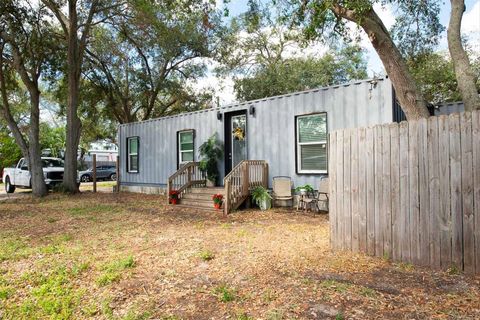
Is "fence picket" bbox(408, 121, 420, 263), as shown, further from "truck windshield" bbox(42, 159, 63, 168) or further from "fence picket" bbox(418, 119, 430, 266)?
"truck windshield" bbox(42, 159, 63, 168)

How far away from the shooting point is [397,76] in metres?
6.03

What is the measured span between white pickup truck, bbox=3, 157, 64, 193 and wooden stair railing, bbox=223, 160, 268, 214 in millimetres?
10212

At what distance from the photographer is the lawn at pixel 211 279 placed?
122 inches

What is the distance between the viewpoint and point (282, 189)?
30.4 feet

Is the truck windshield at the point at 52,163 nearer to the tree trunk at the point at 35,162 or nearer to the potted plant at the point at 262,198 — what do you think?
the tree trunk at the point at 35,162

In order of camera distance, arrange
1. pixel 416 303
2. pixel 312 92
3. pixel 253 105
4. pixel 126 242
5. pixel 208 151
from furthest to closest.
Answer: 1. pixel 208 151
2. pixel 253 105
3. pixel 312 92
4. pixel 126 242
5. pixel 416 303

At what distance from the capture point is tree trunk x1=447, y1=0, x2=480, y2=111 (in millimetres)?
5742

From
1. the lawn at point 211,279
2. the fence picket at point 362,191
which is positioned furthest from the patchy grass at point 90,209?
the fence picket at point 362,191

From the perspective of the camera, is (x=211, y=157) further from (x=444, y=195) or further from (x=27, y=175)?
(x=27, y=175)

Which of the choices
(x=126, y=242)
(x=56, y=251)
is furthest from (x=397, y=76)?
(x=56, y=251)

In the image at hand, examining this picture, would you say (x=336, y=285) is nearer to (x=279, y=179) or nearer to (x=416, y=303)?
(x=416, y=303)

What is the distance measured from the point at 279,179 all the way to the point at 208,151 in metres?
2.85

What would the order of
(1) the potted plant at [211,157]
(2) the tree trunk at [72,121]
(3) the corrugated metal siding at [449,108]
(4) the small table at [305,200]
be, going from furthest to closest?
(2) the tree trunk at [72,121] < (1) the potted plant at [211,157] < (3) the corrugated metal siding at [449,108] < (4) the small table at [305,200]

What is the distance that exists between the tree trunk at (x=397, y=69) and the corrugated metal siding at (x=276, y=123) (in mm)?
1600
